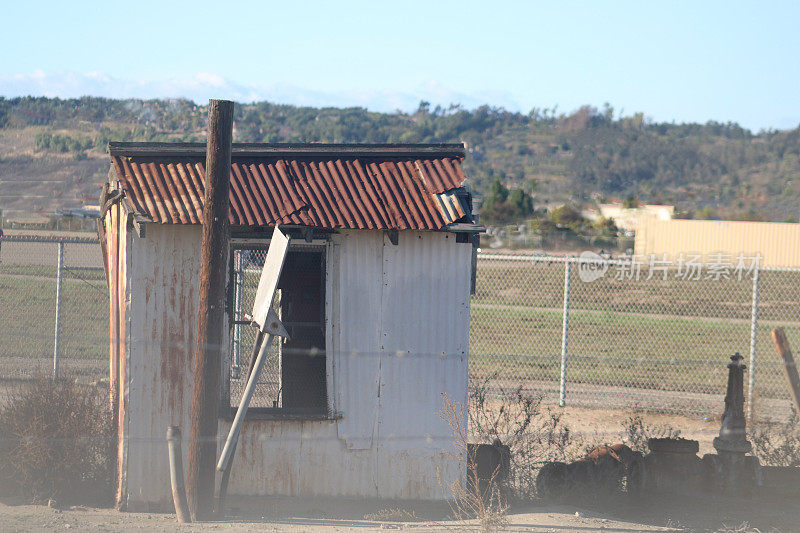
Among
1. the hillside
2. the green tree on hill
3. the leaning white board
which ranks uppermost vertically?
the hillside

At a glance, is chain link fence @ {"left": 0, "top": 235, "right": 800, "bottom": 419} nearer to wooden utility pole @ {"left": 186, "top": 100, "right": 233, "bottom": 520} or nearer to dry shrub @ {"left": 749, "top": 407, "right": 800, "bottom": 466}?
dry shrub @ {"left": 749, "top": 407, "right": 800, "bottom": 466}

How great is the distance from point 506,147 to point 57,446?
94.4m

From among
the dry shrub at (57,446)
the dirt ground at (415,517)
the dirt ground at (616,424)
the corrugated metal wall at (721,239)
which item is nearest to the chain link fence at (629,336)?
the dirt ground at (616,424)

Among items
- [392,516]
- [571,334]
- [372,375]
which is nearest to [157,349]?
[372,375]

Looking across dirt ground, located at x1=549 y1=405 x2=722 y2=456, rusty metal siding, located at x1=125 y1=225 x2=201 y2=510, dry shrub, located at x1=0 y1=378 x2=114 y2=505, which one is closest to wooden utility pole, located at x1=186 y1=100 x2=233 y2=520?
rusty metal siding, located at x1=125 y1=225 x2=201 y2=510

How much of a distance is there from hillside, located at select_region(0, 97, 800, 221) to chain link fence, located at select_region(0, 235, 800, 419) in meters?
24.7

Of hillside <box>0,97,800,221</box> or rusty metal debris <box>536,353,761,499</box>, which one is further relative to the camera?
hillside <box>0,97,800,221</box>

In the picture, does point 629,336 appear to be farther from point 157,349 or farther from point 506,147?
point 506,147

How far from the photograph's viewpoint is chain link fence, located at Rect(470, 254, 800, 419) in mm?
11695

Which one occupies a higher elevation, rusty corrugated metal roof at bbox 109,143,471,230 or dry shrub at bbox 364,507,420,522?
rusty corrugated metal roof at bbox 109,143,471,230

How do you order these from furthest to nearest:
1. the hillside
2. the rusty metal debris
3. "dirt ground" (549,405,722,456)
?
the hillside → "dirt ground" (549,405,722,456) → the rusty metal debris

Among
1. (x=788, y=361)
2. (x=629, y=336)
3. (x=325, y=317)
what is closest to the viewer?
(x=325, y=317)

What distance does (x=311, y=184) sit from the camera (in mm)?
6922

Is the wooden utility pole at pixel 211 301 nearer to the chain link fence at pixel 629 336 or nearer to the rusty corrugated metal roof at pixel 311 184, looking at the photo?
the rusty corrugated metal roof at pixel 311 184
